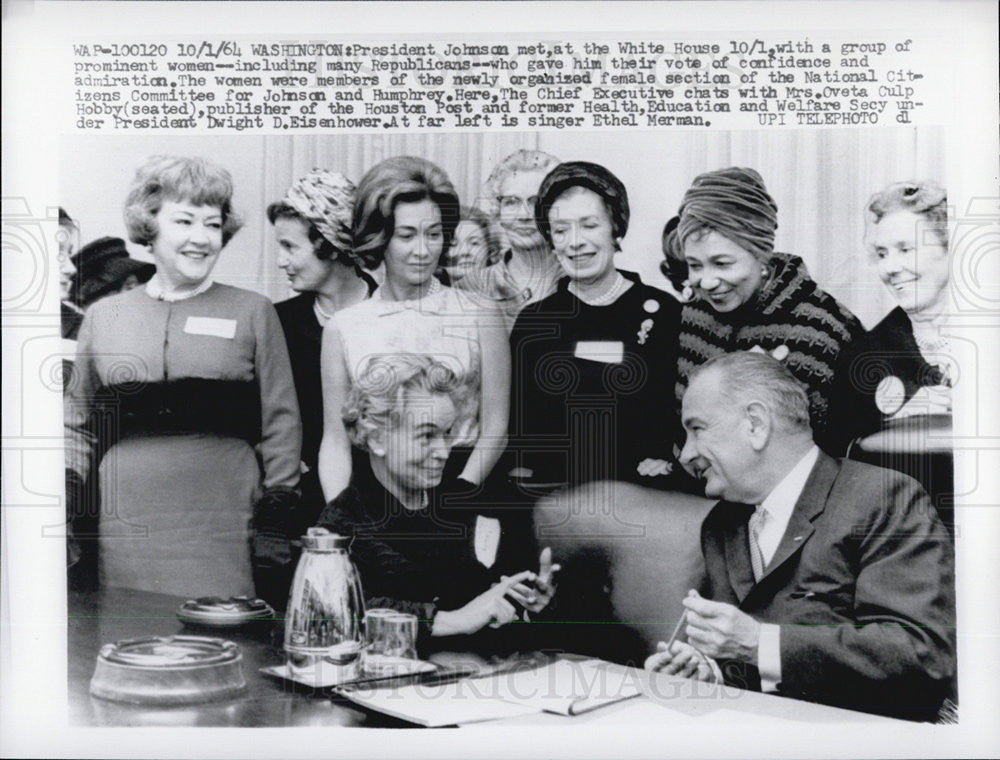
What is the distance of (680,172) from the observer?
8.19 ft

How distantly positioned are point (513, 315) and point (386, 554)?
67 cm

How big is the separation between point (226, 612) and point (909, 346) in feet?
5.93

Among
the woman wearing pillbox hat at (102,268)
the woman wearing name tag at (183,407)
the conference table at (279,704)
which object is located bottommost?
the conference table at (279,704)

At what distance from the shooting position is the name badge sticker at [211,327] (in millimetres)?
2516

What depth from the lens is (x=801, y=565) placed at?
240 cm

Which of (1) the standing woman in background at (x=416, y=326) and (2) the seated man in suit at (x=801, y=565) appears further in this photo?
(1) the standing woman in background at (x=416, y=326)

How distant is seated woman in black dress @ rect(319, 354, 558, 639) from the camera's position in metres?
2.48

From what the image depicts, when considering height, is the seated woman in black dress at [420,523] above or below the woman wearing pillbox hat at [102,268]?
below

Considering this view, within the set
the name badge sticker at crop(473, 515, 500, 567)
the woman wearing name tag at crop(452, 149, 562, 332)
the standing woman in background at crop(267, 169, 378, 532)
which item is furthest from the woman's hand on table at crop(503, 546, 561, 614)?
the standing woman in background at crop(267, 169, 378, 532)

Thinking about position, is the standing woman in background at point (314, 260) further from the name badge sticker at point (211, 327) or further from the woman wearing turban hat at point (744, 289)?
the woman wearing turban hat at point (744, 289)

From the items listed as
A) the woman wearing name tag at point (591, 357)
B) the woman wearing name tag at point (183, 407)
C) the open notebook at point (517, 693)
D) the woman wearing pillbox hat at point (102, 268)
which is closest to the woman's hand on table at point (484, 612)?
the open notebook at point (517, 693)

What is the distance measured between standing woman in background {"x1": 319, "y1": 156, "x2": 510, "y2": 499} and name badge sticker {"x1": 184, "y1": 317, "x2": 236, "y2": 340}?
0.24 meters

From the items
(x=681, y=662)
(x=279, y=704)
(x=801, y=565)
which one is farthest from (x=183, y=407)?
(x=801, y=565)

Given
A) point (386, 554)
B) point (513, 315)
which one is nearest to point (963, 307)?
point (513, 315)
